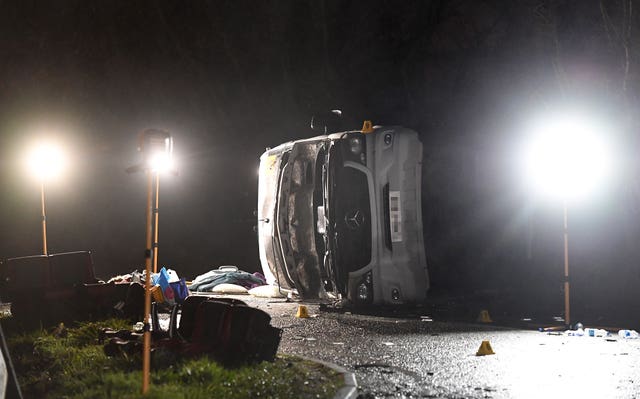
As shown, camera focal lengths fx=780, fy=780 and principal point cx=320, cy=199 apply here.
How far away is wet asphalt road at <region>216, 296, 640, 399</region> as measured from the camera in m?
6.98

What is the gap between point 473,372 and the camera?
774 centimetres

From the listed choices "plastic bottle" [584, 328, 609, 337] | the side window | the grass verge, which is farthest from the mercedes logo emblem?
the grass verge

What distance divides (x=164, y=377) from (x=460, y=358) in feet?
11.1

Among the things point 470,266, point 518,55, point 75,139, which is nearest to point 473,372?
point 470,266

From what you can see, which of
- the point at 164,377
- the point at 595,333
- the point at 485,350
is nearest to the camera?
the point at 164,377

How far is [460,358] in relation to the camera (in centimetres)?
855

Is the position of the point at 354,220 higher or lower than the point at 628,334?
higher

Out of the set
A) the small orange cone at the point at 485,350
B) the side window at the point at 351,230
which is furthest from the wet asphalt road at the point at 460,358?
the side window at the point at 351,230

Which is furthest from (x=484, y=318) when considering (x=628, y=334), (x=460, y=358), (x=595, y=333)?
(x=460, y=358)

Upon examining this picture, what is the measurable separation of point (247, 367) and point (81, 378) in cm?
154

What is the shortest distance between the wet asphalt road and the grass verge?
523 mm

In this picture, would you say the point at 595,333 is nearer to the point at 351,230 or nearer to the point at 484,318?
the point at 484,318

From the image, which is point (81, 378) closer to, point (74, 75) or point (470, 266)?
point (470, 266)

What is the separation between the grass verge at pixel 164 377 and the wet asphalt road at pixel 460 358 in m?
0.52
